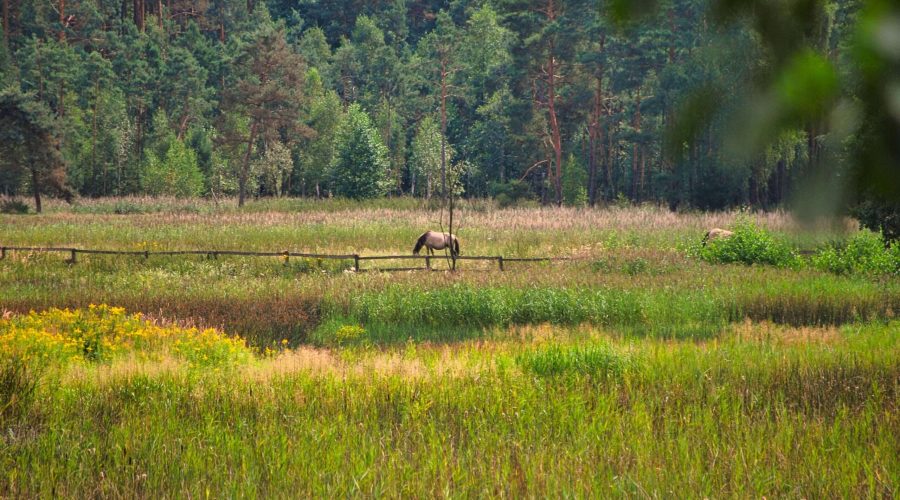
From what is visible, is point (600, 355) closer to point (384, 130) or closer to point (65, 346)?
point (65, 346)

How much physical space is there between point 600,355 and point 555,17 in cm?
3926

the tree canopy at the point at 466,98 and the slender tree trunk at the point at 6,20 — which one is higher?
the slender tree trunk at the point at 6,20

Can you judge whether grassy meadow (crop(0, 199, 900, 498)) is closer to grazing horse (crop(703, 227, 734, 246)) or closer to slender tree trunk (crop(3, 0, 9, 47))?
grazing horse (crop(703, 227, 734, 246))

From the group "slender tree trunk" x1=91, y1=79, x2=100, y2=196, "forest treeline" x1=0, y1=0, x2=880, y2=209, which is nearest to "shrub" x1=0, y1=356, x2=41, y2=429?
"forest treeline" x1=0, y1=0, x2=880, y2=209

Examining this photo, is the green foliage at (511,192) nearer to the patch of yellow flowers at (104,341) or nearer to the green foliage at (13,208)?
the green foliage at (13,208)

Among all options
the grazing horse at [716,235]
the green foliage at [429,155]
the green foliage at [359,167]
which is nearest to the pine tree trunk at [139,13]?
the green foliage at [429,155]

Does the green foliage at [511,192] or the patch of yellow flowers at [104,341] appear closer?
the patch of yellow flowers at [104,341]

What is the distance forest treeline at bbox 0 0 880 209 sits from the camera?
44656 mm

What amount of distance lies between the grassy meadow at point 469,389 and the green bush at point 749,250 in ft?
6.09

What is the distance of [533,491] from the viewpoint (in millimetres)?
4859

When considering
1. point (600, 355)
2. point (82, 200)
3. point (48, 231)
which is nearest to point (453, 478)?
point (600, 355)

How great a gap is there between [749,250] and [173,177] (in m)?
42.4

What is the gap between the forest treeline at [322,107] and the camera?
44.7m

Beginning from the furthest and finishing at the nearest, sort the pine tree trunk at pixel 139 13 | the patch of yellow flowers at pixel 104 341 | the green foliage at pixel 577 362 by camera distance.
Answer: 1. the pine tree trunk at pixel 139 13
2. the patch of yellow flowers at pixel 104 341
3. the green foliage at pixel 577 362
